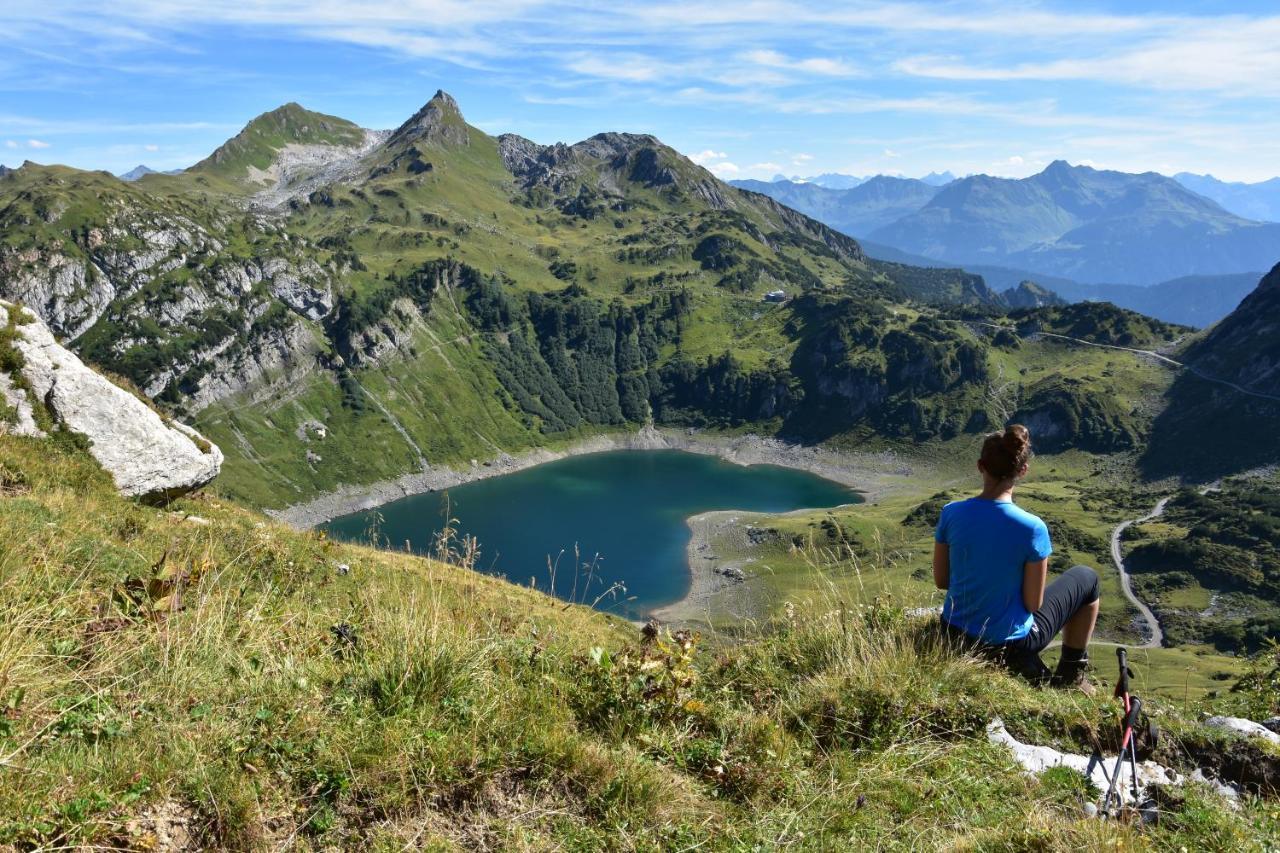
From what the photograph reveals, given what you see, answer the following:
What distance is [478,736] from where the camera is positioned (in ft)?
15.6

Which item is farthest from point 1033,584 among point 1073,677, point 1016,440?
point 1016,440

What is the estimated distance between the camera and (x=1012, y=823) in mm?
4707

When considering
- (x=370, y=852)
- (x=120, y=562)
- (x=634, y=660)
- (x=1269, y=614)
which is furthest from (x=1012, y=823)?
(x=1269, y=614)

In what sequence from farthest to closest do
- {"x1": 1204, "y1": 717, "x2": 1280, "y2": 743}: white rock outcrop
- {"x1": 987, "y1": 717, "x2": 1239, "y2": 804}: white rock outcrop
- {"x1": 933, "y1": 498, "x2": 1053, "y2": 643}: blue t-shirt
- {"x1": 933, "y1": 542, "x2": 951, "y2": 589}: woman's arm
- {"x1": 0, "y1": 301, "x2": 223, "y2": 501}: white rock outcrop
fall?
{"x1": 0, "y1": 301, "x2": 223, "y2": 501}: white rock outcrop → {"x1": 933, "y1": 542, "x2": 951, "y2": 589}: woman's arm → {"x1": 933, "y1": 498, "x2": 1053, "y2": 643}: blue t-shirt → {"x1": 1204, "y1": 717, "x2": 1280, "y2": 743}: white rock outcrop → {"x1": 987, "y1": 717, "x2": 1239, "y2": 804}: white rock outcrop

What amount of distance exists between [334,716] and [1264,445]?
25098 centimetres

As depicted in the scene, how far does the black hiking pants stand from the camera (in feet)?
24.3

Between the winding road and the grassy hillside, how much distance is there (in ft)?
366

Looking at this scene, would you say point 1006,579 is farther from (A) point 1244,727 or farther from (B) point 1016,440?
(A) point 1244,727

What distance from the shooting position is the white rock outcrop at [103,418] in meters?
16.5

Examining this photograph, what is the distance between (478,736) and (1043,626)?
6368mm

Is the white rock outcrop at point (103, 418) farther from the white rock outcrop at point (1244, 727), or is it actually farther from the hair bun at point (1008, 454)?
the white rock outcrop at point (1244, 727)

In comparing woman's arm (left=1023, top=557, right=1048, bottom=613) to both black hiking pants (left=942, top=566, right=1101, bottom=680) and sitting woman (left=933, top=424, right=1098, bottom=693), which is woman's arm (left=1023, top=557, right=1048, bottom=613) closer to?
sitting woman (left=933, top=424, right=1098, bottom=693)

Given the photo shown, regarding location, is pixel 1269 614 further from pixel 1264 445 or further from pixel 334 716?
pixel 334 716

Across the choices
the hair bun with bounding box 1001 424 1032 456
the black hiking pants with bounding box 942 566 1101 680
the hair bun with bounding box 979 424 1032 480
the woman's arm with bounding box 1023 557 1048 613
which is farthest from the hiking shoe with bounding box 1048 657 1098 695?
the hair bun with bounding box 1001 424 1032 456
